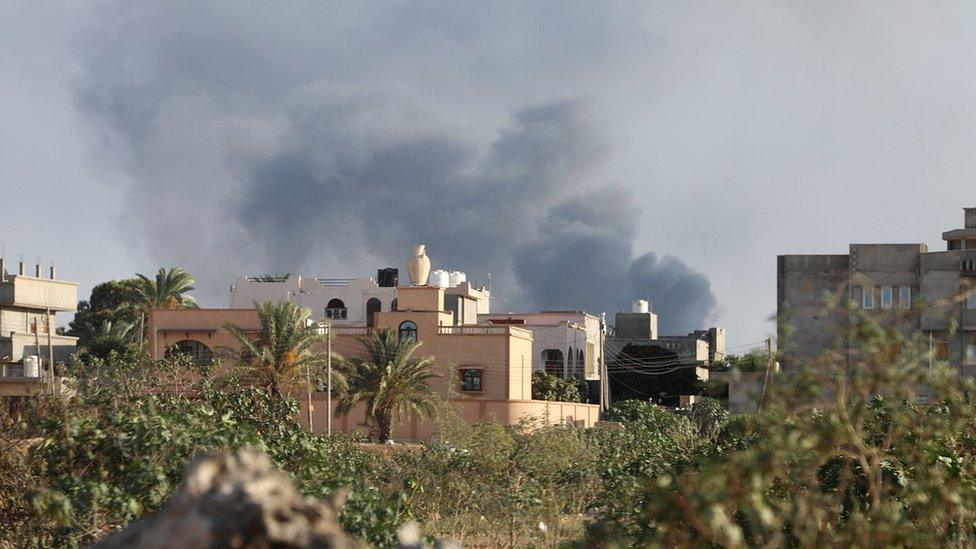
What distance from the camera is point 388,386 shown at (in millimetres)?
47031

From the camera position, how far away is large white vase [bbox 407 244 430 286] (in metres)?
61.9

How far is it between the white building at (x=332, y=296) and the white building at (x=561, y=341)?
6992mm

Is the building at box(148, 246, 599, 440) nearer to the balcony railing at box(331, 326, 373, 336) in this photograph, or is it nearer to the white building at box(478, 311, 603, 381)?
the balcony railing at box(331, 326, 373, 336)

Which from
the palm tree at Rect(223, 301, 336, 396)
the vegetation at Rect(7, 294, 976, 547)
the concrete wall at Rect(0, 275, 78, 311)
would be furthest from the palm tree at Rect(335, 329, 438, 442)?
the concrete wall at Rect(0, 275, 78, 311)

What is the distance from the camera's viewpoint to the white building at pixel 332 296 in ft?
246

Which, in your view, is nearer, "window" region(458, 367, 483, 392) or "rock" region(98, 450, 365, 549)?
"rock" region(98, 450, 365, 549)

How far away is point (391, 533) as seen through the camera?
9328 millimetres

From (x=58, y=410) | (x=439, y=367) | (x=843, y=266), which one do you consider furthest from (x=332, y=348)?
(x=58, y=410)

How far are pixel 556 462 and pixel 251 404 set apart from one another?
7831 mm

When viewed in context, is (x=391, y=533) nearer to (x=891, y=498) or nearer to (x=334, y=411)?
(x=891, y=498)

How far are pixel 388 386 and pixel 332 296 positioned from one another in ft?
95.6

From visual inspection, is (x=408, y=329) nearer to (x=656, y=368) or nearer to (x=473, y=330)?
(x=473, y=330)

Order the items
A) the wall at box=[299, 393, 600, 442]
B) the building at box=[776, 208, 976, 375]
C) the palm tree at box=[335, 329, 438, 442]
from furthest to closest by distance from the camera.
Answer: the wall at box=[299, 393, 600, 442] < the palm tree at box=[335, 329, 438, 442] < the building at box=[776, 208, 976, 375]

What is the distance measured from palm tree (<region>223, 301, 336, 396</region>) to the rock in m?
39.6
